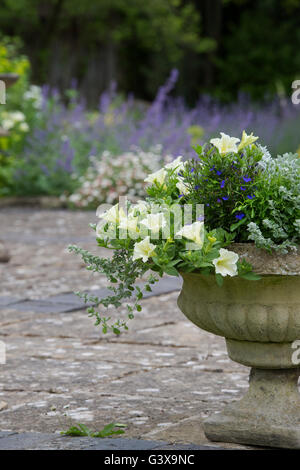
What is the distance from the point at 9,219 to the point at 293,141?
552cm

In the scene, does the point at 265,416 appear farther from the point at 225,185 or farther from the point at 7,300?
the point at 7,300

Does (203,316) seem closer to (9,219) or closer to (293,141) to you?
(9,219)

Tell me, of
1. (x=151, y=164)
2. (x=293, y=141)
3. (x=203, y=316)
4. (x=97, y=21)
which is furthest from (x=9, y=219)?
(x=97, y=21)

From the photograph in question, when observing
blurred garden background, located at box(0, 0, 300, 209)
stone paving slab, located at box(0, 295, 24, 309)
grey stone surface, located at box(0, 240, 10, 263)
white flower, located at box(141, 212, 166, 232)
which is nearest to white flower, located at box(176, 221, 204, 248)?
white flower, located at box(141, 212, 166, 232)

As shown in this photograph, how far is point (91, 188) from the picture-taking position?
38.2 feet

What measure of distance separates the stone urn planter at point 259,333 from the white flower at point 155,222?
280 mm

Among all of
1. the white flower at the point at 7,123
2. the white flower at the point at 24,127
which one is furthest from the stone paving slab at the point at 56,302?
the white flower at the point at 24,127

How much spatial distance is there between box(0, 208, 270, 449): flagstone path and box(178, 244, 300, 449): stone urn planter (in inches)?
4.9

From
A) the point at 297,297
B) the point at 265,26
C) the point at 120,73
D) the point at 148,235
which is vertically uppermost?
the point at 265,26

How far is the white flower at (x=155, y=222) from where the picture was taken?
9.88 feet

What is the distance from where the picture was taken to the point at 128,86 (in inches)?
877

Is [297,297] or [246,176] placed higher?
[246,176]

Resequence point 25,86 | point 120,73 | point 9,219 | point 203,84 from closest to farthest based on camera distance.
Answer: point 9,219, point 25,86, point 120,73, point 203,84
